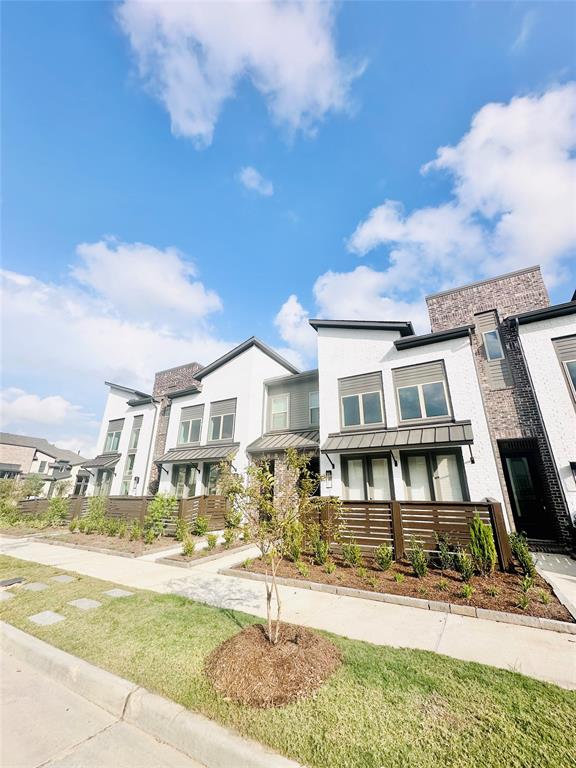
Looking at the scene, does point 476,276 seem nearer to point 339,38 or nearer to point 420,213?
point 420,213

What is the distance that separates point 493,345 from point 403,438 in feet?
18.4

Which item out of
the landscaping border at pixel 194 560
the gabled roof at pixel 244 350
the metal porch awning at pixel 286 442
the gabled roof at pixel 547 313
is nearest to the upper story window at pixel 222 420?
the metal porch awning at pixel 286 442

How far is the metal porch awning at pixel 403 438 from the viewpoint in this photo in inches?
414

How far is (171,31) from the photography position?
8.86 metres

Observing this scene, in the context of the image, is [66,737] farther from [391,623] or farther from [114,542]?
[114,542]

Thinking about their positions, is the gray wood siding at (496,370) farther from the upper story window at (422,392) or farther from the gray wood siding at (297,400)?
the gray wood siding at (297,400)

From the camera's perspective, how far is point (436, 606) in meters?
5.56

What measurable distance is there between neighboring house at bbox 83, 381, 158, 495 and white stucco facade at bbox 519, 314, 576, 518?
2157 cm

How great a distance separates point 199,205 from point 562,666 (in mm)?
16758

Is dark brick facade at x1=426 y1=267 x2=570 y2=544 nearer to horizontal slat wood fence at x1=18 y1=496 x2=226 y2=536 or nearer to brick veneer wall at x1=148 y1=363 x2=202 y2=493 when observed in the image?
horizontal slat wood fence at x1=18 y1=496 x2=226 y2=536

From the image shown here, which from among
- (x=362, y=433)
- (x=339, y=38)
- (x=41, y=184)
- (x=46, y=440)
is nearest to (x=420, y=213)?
(x=339, y=38)

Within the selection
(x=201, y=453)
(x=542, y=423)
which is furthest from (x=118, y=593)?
(x=542, y=423)

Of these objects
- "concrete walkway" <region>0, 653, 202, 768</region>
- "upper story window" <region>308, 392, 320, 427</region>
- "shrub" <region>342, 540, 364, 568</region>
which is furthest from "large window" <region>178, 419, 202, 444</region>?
"concrete walkway" <region>0, 653, 202, 768</region>

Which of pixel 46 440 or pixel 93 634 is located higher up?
pixel 46 440
